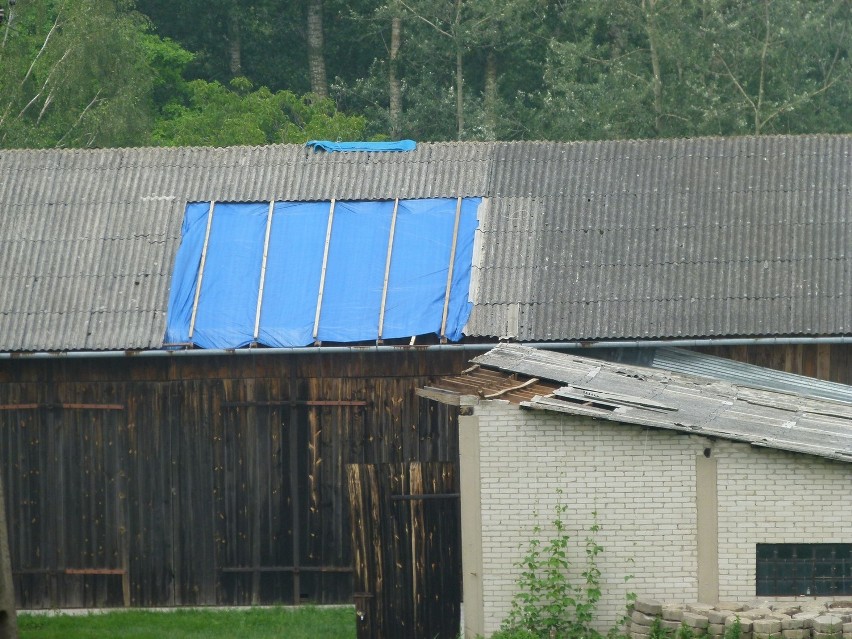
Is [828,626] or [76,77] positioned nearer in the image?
[828,626]

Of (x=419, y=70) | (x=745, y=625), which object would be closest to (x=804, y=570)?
(x=745, y=625)

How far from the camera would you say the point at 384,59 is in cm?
3988

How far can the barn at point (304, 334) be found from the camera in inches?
648

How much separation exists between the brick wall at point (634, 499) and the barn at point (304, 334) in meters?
3.13

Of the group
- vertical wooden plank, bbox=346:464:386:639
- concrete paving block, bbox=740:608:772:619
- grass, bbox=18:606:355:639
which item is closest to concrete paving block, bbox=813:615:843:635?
concrete paving block, bbox=740:608:772:619

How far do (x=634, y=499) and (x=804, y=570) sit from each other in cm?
158

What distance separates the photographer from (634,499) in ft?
43.2

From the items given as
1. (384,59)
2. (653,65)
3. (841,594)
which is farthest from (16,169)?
(384,59)

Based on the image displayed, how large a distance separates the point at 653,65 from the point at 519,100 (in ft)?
12.6

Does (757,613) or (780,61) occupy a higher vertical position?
(780,61)

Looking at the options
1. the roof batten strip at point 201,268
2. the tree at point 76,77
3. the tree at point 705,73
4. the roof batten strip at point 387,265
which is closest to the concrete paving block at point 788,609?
the roof batten strip at point 387,265

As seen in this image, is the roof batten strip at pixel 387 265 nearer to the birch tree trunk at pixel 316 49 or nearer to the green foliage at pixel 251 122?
→ the green foliage at pixel 251 122

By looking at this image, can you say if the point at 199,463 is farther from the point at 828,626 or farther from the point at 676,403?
the point at 828,626

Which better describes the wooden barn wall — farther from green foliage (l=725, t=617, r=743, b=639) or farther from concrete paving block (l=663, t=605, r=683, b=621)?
green foliage (l=725, t=617, r=743, b=639)
